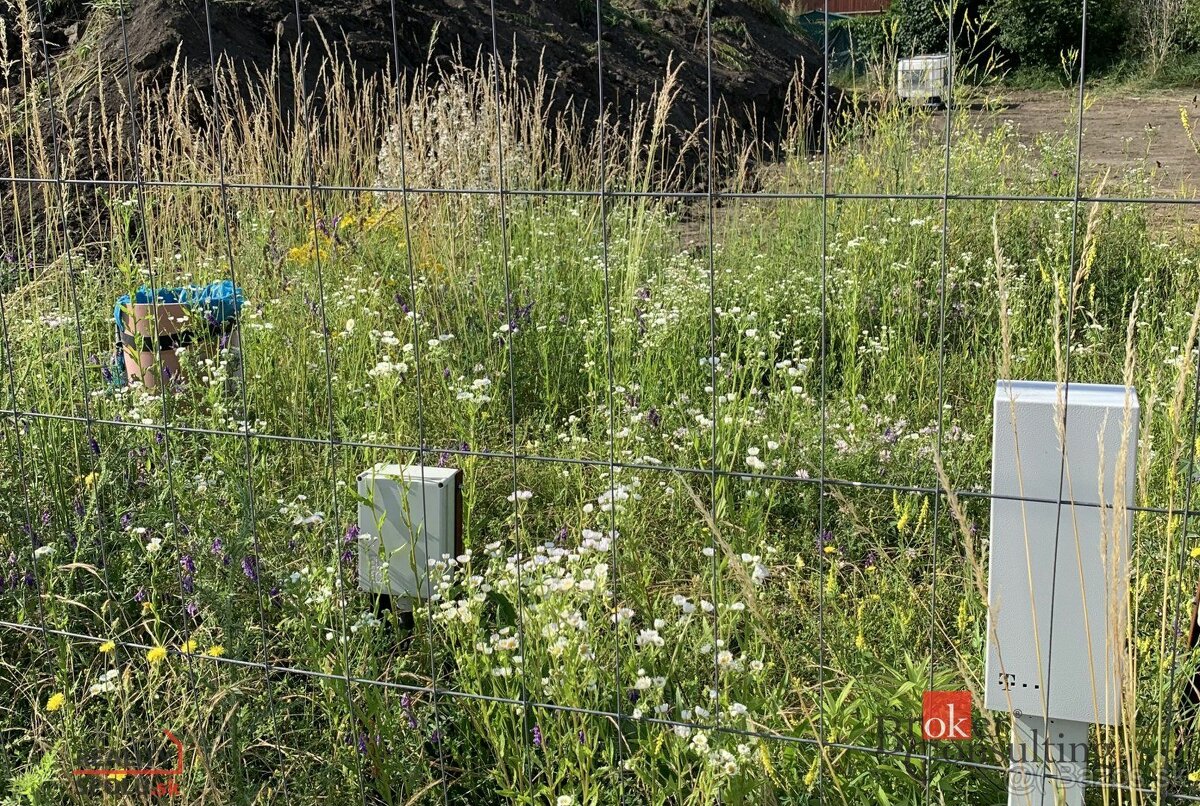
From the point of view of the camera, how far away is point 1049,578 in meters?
1.67

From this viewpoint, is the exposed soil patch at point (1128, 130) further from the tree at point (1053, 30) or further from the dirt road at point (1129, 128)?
the tree at point (1053, 30)

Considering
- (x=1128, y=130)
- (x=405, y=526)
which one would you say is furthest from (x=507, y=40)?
(x=405, y=526)

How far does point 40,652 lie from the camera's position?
8.45ft

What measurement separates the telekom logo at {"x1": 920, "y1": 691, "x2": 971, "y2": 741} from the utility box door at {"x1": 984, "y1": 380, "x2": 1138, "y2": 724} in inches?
4.2

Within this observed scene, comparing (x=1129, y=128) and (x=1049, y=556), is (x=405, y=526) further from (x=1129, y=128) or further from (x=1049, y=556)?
(x=1129, y=128)

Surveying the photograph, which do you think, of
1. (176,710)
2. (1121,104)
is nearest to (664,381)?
(176,710)

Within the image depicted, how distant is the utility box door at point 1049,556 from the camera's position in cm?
163

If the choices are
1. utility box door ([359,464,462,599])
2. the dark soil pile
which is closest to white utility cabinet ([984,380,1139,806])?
utility box door ([359,464,462,599])

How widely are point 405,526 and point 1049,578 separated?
1.40 m

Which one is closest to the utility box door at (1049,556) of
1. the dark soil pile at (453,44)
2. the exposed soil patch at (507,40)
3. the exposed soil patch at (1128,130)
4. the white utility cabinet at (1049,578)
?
the white utility cabinet at (1049,578)

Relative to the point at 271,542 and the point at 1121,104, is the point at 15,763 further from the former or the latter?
the point at 1121,104

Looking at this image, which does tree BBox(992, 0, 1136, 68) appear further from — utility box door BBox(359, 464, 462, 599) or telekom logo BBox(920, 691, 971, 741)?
A: telekom logo BBox(920, 691, 971, 741)

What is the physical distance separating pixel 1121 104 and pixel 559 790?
17.3 m

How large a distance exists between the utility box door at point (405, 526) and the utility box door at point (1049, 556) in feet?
4.00
